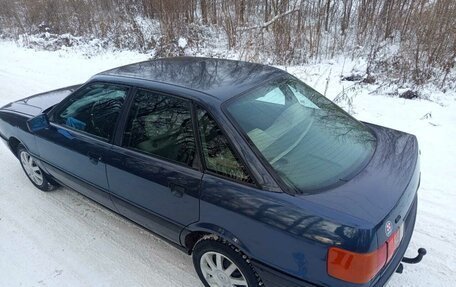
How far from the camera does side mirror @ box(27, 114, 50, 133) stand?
3.37m

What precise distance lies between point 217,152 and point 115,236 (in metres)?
1.60

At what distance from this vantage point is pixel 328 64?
7219 millimetres

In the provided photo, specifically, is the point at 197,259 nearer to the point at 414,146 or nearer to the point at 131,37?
the point at 414,146

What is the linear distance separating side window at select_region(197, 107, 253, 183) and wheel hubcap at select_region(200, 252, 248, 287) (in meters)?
0.59

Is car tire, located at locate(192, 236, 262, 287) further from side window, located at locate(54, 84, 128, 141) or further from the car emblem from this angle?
side window, located at locate(54, 84, 128, 141)

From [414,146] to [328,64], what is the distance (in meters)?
4.98

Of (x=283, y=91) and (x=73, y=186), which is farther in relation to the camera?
(x=73, y=186)

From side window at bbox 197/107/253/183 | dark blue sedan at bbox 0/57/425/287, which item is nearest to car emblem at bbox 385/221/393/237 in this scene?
dark blue sedan at bbox 0/57/425/287

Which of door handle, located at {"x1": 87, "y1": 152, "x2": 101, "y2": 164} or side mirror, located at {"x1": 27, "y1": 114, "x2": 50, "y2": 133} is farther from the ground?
side mirror, located at {"x1": 27, "y1": 114, "x2": 50, "y2": 133}

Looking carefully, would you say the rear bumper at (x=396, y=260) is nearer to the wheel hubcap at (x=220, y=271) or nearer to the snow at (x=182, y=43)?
the wheel hubcap at (x=220, y=271)

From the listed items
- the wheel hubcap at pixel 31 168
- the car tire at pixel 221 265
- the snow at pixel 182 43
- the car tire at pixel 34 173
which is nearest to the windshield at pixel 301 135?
the car tire at pixel 221 265

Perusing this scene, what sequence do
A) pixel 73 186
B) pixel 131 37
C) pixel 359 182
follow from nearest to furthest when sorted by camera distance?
1. pixel 359 182
2. pixel 73 186
3. pixel 131 37

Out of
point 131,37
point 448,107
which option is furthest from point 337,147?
point 131,37

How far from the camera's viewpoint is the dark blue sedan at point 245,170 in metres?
1.87
